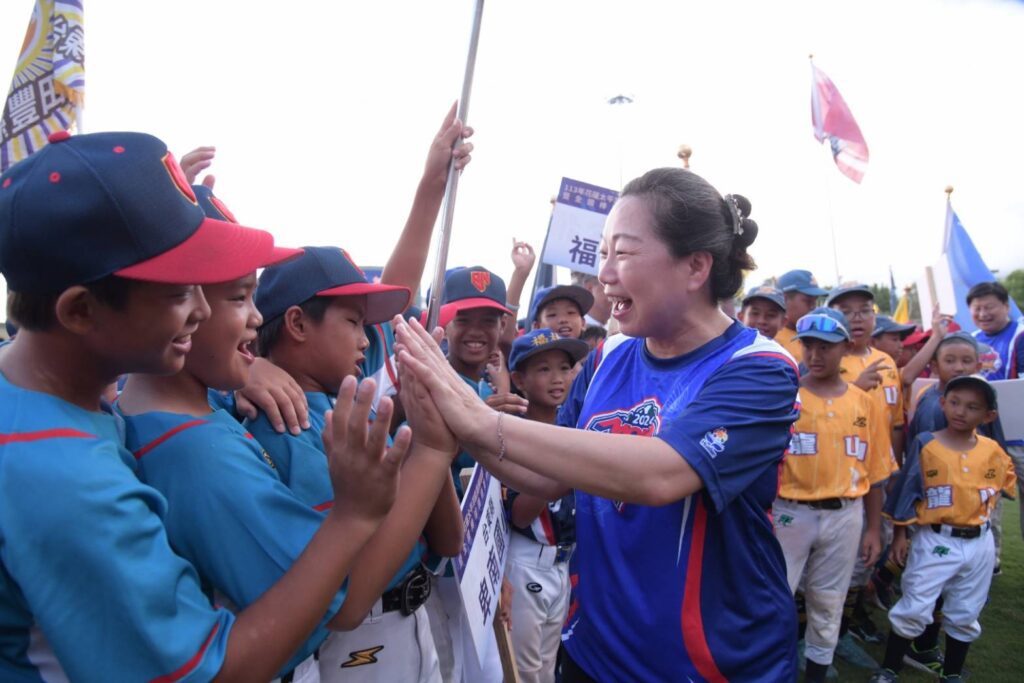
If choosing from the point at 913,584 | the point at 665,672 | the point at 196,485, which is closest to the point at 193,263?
the point at 196,485

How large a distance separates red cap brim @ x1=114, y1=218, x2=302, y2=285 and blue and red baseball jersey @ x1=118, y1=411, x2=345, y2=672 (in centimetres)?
35

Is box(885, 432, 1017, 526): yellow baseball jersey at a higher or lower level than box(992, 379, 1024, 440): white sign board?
lower

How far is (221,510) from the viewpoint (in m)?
1.37

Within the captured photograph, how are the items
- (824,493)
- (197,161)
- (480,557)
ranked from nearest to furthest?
(480,557) < (197,161) < (824,493)

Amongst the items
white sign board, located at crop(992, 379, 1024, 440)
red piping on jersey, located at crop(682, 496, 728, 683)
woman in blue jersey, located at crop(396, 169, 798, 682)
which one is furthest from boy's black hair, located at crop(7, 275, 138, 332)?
white sign board, located at crop(992, 379, 1024, 440)

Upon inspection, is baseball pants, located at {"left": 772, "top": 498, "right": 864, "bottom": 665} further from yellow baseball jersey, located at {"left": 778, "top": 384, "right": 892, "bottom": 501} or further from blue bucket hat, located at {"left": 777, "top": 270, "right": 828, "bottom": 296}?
blue bucket hat, located at {"left": 777, "top": 270, "right": 828, "bottom": 296}

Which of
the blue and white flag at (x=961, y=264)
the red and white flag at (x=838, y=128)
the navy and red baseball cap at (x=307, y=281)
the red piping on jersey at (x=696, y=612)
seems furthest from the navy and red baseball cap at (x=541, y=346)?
the red and white flag at (x=838, y=128)

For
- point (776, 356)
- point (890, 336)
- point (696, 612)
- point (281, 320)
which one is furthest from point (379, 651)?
point (890, 336)

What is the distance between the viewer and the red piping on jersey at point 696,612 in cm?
178

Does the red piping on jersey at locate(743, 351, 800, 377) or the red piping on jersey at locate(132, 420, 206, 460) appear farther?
the red piping on jersey at locate(743, 351, 800, 377)

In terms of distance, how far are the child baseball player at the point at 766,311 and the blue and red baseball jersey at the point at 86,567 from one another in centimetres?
521

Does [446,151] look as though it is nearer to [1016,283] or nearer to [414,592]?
[414,592]

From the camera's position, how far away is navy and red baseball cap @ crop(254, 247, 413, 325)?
2053mm

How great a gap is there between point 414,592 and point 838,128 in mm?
10892
